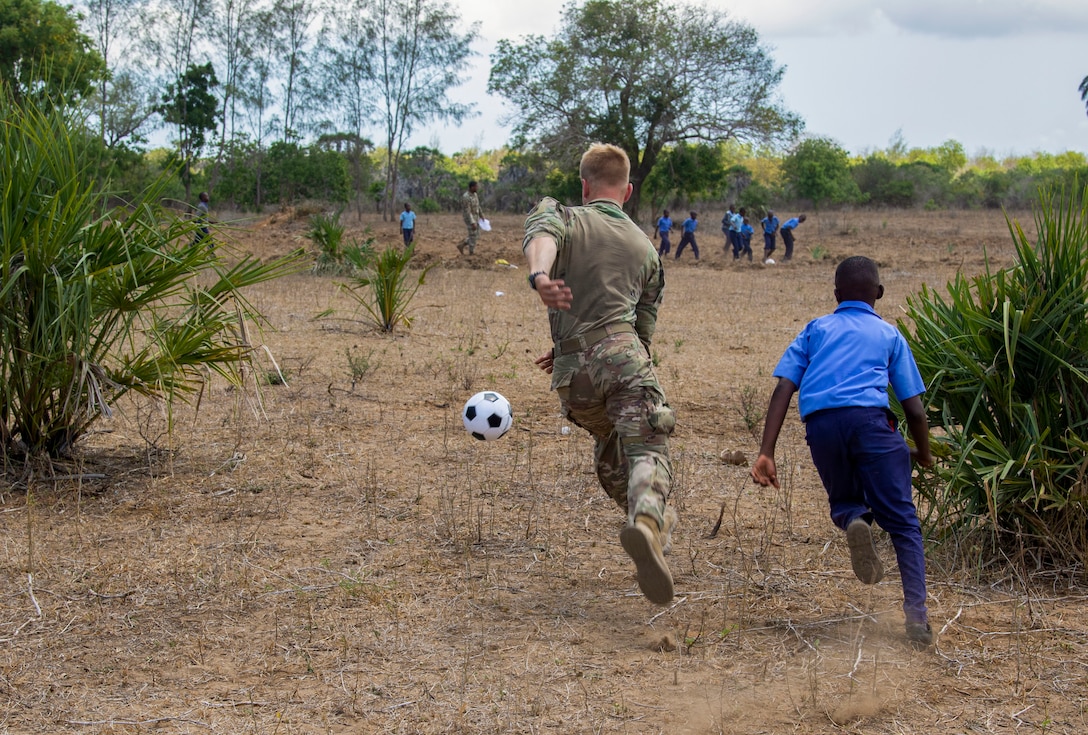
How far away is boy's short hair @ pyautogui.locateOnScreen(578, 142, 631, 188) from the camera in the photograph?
4.15 metres

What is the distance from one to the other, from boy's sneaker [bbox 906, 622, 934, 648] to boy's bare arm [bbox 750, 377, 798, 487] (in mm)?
677

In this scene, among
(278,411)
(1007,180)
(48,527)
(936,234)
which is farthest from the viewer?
(1007,180)

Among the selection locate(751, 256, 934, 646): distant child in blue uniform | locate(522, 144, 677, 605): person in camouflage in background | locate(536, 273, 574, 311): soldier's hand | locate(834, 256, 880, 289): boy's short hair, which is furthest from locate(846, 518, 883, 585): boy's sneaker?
locate(536, 273, 574, 311): soldier's hand

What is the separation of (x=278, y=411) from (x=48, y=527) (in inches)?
102

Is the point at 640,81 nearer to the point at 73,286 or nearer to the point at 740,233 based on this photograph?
the point at 740,233

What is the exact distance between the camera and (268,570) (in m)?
4.36

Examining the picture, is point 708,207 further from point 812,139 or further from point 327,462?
point 327,462

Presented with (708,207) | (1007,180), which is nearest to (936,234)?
(708,207)

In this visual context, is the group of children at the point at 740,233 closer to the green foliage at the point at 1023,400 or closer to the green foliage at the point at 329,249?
the green foliage at the point at 329,249

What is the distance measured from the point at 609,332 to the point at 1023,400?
186 cm

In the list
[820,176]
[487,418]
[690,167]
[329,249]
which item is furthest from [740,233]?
[820,176]

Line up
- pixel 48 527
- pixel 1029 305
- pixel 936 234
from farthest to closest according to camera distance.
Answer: pixel 936 234 < pixel 48 527 < pixel 1029 305

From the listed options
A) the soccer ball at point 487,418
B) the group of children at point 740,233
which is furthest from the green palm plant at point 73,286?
the group of children at point 740,233

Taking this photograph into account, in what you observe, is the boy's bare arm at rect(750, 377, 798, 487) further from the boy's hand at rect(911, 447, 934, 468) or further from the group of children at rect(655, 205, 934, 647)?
the boy's hand at rect(911, 447, 934, 468)
